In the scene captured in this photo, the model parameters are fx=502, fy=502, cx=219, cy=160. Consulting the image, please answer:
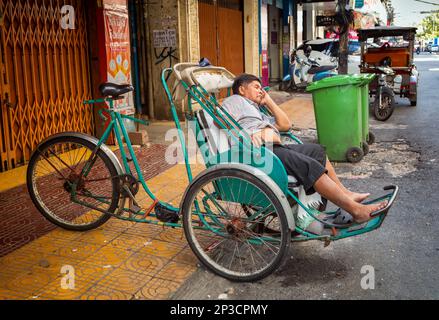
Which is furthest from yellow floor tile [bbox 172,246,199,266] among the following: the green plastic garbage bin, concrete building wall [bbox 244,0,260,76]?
concrete building wall [bbox 244,0,260,76]

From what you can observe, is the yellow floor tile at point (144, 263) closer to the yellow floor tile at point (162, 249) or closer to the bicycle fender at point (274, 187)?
the yellow floor tile at point (162, 249)

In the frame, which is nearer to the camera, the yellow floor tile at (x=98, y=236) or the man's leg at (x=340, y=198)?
the man's leg at (x=340, y=198)

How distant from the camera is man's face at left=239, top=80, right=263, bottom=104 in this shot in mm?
3812

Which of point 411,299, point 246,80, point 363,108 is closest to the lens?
point 411,299

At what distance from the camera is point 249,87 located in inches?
150

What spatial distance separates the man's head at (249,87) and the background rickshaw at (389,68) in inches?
270

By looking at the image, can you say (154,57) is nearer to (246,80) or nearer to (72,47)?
(72,47)

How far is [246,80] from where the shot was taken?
3.81 m

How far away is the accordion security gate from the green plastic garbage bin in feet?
11.4

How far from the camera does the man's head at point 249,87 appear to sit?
12.5ft

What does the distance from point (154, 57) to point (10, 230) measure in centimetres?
662

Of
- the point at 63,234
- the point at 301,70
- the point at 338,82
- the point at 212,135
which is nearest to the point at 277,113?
the point at 212,135

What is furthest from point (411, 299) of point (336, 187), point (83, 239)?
point (83, 239)

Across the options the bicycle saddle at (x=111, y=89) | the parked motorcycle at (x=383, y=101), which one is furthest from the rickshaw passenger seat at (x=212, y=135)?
the parked motorcycle at (x=383, y=101)
